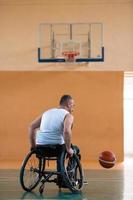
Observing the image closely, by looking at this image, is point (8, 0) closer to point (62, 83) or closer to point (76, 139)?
point (62, 83)

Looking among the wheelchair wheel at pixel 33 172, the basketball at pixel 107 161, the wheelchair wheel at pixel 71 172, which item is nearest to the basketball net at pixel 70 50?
the basketball at pixel 107 161

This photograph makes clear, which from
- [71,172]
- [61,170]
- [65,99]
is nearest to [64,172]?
[61,170]

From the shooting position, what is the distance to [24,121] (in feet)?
44.0

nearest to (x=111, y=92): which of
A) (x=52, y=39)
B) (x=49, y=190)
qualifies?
(x=52, y=39)

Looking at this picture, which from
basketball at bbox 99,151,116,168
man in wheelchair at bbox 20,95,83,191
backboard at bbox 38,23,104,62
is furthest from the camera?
backboard at bbox 38,23,104,62

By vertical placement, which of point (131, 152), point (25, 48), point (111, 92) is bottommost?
point (131, 152)

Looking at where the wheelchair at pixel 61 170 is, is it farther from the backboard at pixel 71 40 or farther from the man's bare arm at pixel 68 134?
the backboard at pixel 71 40

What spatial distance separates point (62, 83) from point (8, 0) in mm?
2912

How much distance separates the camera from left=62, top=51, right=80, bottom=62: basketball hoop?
1318 cm

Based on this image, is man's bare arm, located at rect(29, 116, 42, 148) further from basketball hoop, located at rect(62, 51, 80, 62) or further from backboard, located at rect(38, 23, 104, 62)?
backboard, located at rect(38, 23, 104, 62)

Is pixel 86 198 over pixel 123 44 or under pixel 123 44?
under

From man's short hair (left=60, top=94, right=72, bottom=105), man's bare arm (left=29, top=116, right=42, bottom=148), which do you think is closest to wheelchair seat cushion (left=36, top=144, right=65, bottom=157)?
man's bare arm (left=29, top=116, right=42, bottom=148)

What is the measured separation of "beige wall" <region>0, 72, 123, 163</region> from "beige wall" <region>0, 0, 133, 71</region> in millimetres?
334

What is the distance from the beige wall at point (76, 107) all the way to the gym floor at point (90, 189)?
402cm
